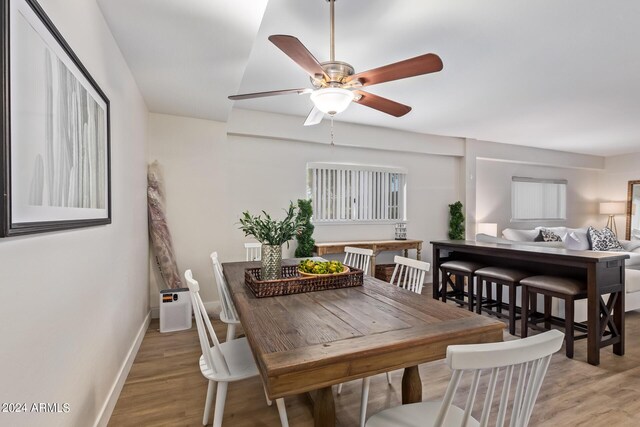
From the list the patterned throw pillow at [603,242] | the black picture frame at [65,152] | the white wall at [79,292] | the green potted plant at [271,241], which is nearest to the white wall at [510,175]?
the patterned throw pillow at [603,242]

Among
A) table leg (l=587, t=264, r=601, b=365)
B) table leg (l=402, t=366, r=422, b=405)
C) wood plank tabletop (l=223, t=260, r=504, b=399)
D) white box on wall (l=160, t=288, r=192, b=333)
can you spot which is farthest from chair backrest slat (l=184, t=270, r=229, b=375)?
table leg (l=587, t=264, r=601, b=365)

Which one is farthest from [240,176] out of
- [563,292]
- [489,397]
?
[489,397]

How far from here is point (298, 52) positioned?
1.69 m

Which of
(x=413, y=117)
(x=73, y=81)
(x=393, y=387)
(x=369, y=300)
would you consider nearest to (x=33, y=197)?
(x=73, y=81)

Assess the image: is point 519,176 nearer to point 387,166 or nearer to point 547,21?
point 387,166

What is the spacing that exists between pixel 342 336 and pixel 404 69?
4.85ft

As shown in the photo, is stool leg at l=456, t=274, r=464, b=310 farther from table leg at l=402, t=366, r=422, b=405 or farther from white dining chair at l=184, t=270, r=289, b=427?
white dining chair at l=184, t=270, r=289, b=427

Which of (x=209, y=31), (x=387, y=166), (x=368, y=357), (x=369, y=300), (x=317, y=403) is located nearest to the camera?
(x=368, y=357)

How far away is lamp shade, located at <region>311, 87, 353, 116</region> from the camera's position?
1.91m

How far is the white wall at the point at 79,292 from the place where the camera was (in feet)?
3.09

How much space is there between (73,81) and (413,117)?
396 cm

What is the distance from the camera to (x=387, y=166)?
5.30 meters

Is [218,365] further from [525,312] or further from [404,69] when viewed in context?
[525,312]

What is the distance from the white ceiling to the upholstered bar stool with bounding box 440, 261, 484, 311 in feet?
6.34
